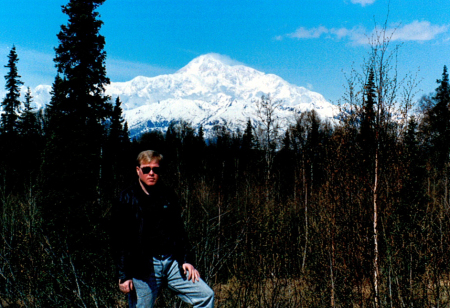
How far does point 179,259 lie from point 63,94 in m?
17.9

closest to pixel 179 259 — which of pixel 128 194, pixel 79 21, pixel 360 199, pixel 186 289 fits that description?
pixel 186 289

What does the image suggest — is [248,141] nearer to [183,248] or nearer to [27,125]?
[27,125]

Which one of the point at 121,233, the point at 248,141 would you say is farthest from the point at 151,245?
the point at 248,141

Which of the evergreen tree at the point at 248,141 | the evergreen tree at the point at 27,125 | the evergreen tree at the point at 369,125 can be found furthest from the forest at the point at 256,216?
the evergreen tree at the point at 248,141

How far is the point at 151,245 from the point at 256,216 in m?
14.7

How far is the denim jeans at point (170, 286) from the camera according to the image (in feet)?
8.64

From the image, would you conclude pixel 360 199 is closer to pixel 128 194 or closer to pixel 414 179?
pixel 128 194

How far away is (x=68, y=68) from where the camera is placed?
1862 cm

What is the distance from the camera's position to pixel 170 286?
9.17 feet

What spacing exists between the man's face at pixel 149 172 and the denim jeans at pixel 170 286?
65 cm

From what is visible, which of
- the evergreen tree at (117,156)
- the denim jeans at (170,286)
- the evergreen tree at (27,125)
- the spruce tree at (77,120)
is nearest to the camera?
the denim jeans at (170,286)

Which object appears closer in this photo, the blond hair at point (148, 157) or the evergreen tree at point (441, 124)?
the blond hair at point (148, 157)

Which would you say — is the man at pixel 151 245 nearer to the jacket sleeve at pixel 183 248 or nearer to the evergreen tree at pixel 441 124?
the jacket sleeve at pixel 183 248

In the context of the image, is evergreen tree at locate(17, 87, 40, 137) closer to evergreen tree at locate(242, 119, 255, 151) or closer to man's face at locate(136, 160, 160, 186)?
evergreen tree at locate(242, 119, 255, 151)
